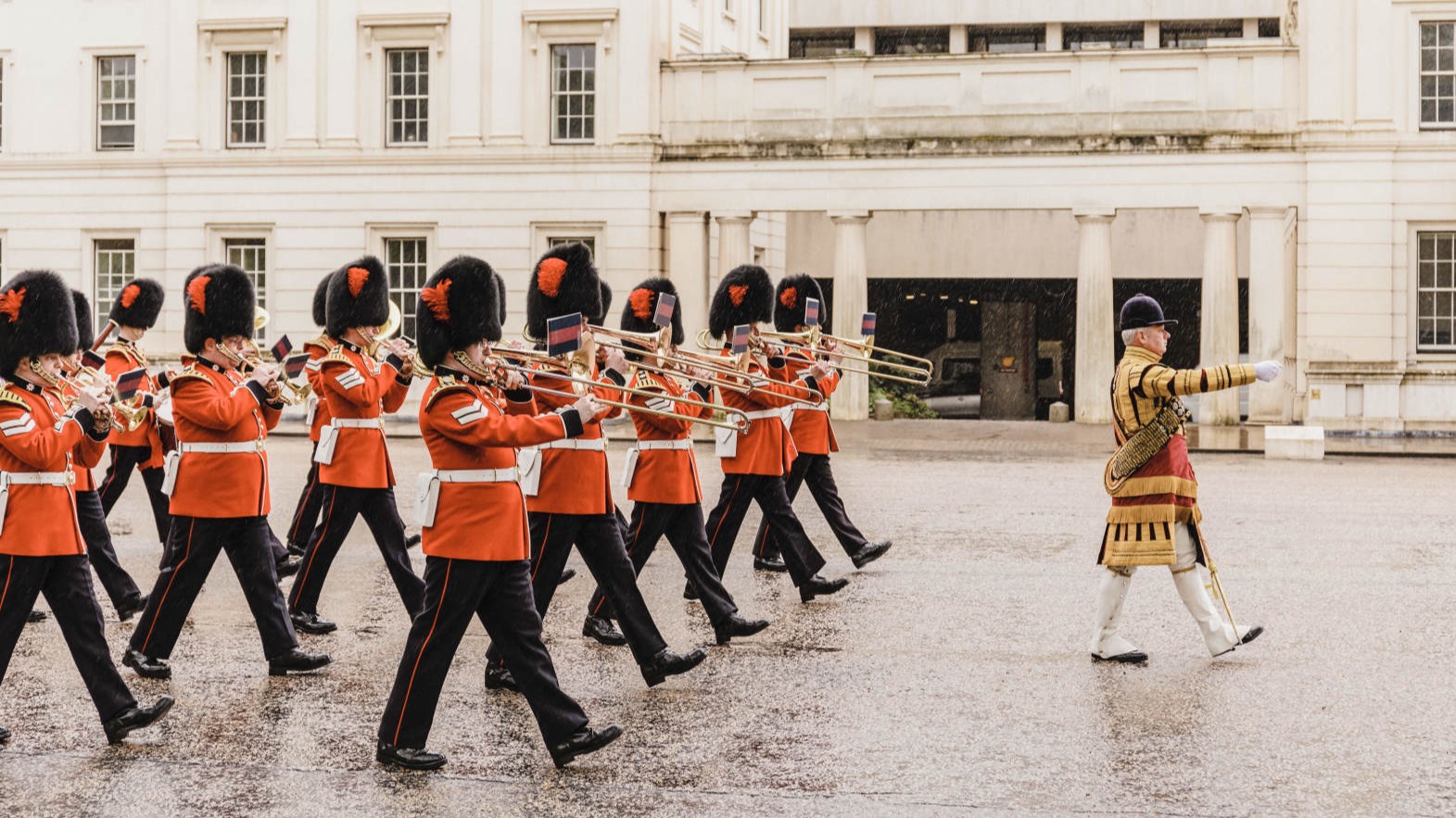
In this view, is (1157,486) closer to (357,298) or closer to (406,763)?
(406,763)

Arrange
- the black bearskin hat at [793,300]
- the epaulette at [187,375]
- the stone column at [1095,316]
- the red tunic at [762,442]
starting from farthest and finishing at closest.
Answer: the stone column at [1095,316], the black bearskin hat at [793,300], the red tunic at [762,442], the epaulette at [187,375]

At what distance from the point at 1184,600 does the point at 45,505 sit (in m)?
4.82

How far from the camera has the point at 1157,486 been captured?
26.9 ft

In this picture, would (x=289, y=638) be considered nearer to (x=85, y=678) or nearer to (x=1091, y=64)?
(x=85, y=678)

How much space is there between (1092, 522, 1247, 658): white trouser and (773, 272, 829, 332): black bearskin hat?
3719 mm

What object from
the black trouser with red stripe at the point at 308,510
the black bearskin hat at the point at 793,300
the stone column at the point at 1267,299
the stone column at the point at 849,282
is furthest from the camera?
the stone column at the point at 849,282

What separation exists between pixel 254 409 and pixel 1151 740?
13.2 ft

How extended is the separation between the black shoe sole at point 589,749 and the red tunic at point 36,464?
198 cm

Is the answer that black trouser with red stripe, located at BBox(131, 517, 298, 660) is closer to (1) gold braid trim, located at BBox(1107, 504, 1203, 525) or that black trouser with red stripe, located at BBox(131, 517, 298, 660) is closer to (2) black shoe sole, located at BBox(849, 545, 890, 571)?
(1) gold braid trim, located at BBox(1107, 504, 1203, 525)

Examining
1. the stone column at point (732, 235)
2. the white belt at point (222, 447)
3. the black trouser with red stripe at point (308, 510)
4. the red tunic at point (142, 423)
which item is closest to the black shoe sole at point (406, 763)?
the white belt at point (222, 447)

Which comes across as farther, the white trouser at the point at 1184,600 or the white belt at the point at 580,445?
the white trouser at the point at 1184,600

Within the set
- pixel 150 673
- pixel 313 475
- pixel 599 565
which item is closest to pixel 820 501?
pixel 313 475

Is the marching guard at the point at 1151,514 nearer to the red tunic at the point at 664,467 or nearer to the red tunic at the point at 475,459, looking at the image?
the red tunic at the point at 664,467

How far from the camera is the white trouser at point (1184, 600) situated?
8.17 metres
